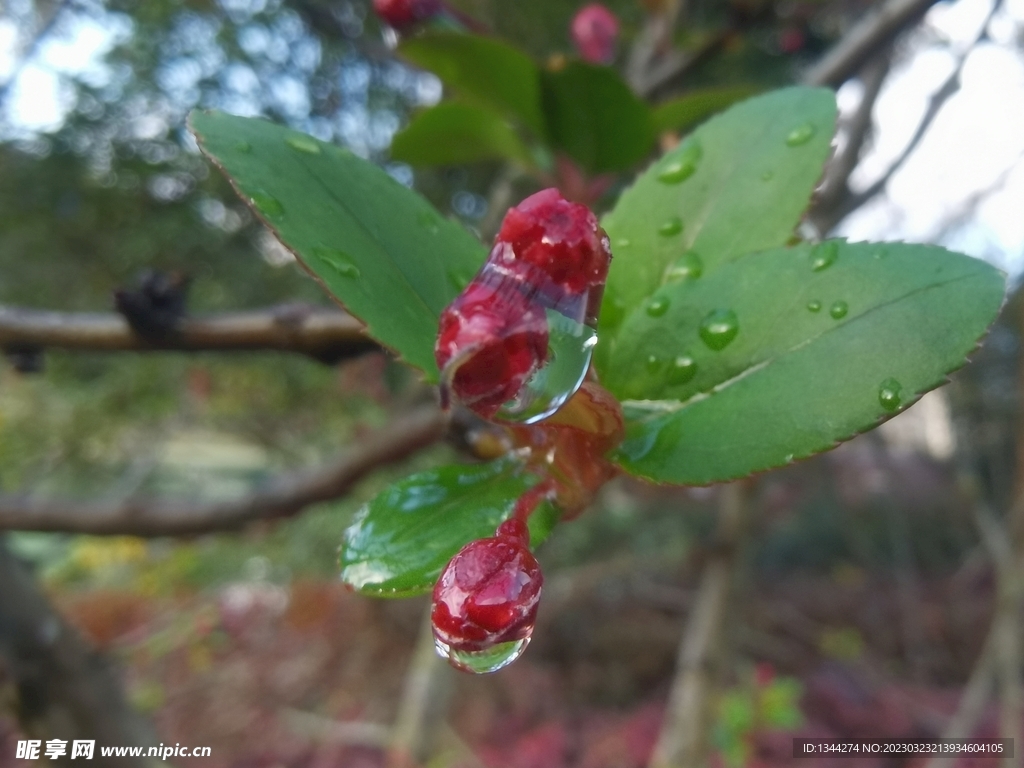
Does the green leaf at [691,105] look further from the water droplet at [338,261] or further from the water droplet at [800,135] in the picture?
the water droplet at [338,261]

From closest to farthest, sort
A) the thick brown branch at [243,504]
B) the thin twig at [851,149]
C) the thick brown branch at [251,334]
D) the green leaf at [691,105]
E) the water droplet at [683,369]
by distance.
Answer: the water droplet at [683,369], the thick brown branch at [251,334], the green leaf at [691,105], the thick brown branch at [243,504], the thin twig at [851,149]

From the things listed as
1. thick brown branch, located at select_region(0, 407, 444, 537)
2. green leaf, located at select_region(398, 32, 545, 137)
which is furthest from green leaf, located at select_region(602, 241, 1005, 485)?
thick brown branch, located at select_region(0, 407, 444, 537)

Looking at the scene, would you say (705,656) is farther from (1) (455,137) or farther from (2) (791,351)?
(2) (791,351)

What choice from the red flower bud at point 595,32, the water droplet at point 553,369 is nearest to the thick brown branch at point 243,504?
the red flower bud at point 595,32

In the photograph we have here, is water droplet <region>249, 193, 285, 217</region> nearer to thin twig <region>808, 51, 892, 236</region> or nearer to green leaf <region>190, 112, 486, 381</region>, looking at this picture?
green leaf <region>190, 112, 486, 381</region>

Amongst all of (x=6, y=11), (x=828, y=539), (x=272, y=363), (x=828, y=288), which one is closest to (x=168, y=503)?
(x=828, y=288)

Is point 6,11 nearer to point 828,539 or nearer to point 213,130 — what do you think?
point 213,130
